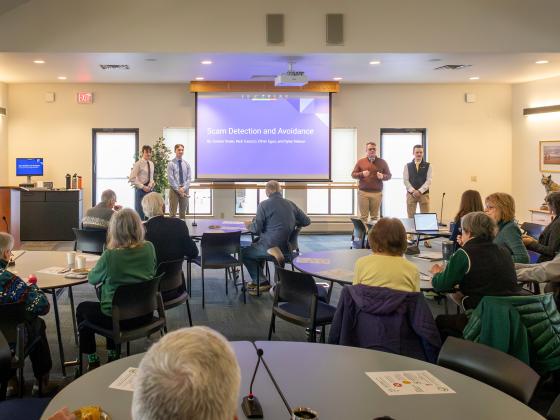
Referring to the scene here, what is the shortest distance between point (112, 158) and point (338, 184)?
5.05 meters

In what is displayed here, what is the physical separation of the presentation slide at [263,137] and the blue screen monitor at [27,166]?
11.1 feet

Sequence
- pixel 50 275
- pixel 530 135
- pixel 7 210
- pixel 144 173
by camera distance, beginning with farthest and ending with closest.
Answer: pixel 530 135 → pixel 144 173 → pixel 7 210 → pixel 50 275

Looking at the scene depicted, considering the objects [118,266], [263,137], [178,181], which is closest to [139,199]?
[178,181]

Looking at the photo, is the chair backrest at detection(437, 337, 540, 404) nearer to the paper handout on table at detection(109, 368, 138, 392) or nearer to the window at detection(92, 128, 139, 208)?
the paper handout on table at detection(109, 368, 138, 392)

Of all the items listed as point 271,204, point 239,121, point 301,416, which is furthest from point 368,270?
point 239,121

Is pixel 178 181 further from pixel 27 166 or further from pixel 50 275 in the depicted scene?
pixel 50 275

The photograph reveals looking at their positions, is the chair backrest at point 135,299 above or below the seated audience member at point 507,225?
below

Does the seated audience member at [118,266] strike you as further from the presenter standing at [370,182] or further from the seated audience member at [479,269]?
the presenter standing at [370,182]

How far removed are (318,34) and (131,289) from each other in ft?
18.5

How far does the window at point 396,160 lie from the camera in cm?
1181

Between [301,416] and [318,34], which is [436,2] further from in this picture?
[301,416]

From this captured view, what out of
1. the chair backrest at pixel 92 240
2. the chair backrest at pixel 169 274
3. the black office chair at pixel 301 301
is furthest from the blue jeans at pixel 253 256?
the black office chair at pixel 301 301

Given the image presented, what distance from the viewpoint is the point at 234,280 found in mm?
6785

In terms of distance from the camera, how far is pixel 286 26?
7.71 metres
